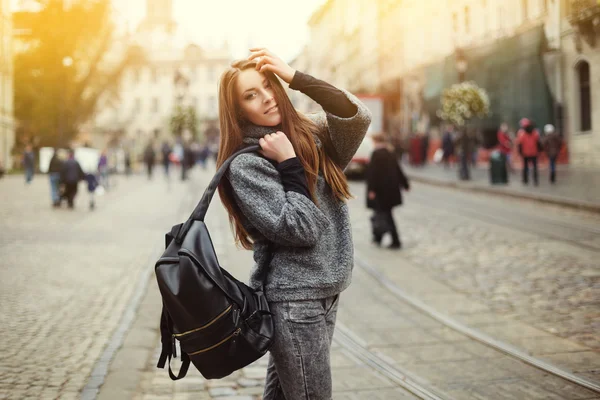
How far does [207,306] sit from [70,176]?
1743 centimetres

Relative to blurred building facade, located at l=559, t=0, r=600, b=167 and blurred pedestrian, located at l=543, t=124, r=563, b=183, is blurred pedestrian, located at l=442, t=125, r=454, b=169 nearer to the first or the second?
blurred building facade, located at l=559, t=0, r=600, b=167

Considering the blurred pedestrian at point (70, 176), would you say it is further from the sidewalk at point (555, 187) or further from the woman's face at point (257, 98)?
the woman's face at point (257, 98)

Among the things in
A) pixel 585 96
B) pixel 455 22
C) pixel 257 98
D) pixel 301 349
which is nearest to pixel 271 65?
pixel 257 98

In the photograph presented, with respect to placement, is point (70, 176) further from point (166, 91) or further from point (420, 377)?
point (166, 91)

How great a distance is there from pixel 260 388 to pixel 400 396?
2.90ft

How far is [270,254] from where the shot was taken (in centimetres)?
279

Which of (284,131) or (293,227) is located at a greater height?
(284,131)

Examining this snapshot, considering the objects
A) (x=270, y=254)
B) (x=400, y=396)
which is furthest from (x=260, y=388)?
(x=270, y=254)

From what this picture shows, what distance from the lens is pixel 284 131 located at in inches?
109

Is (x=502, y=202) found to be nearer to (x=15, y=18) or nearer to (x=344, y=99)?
(x=344, y=99)

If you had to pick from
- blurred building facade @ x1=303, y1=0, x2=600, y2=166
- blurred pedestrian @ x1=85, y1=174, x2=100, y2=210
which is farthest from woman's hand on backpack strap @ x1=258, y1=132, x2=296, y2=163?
blurred pedestrian @ x1=85, y1=174, x2=100, y2=210

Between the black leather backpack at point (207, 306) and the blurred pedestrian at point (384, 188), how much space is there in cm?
852

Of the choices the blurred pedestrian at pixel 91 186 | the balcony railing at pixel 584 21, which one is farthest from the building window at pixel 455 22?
the blurred pedestrian at pixel 91 186

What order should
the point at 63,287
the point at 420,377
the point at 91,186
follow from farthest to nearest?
1. the point at 91,186
2. the point at 63,287
3. the point at 420,377
